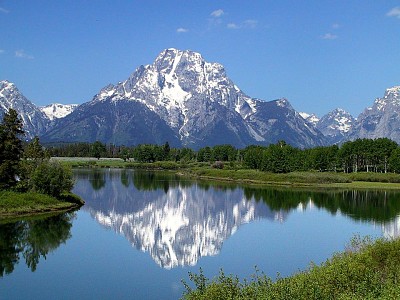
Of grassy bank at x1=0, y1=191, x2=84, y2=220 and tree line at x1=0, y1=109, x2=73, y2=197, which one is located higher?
tree line at x1=0, y1=109, x2=73, y2=197

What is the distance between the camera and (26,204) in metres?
74.3

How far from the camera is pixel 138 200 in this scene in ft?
338

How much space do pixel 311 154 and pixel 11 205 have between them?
131m

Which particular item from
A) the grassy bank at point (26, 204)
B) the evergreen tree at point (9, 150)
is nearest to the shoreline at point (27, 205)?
the grassy bank at point (26, 204)

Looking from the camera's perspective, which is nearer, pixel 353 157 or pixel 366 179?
pixel 366 179

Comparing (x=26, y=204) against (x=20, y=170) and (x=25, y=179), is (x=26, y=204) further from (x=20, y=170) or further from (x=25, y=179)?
(x=25, y=179)

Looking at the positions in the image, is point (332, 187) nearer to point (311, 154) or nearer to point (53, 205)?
point (311, 154)

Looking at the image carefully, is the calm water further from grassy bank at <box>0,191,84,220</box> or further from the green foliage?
the green foliage

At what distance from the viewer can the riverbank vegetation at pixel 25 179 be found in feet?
247

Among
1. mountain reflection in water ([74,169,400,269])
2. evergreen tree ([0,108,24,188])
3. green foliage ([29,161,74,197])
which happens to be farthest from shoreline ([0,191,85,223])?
mountain reflection in water ([74,169,400,269])

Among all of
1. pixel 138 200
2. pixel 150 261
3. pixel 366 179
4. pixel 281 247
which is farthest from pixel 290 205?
pixel 366 179

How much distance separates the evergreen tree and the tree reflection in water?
42.1 feet

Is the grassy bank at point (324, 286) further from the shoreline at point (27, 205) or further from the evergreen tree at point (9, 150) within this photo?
the evergreen tree at point (9, 150)

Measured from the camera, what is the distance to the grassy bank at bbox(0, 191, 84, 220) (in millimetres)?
70875
